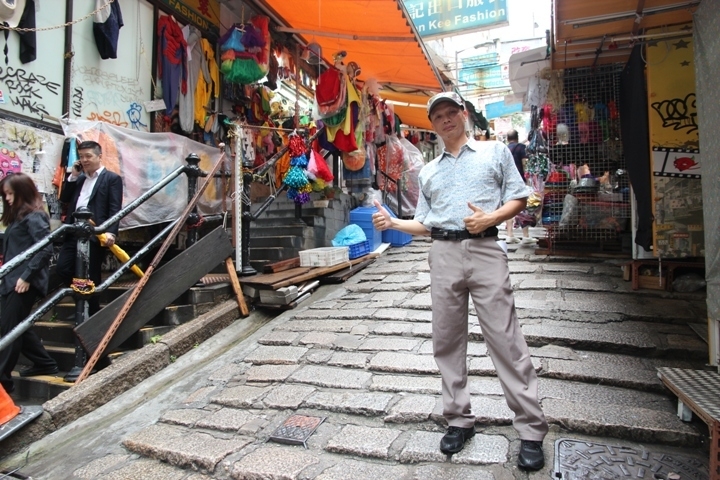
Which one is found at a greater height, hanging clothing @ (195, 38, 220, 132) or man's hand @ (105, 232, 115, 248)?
hanging clothing @ (195, 38, 220, 132)

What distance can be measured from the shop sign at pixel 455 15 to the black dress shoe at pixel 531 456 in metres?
9.24

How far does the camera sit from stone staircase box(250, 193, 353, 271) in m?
7.25

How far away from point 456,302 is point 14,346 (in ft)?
13.3

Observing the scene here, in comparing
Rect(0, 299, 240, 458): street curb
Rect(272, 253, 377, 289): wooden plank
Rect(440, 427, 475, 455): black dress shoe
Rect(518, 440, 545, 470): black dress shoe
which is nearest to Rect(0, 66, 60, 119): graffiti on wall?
→ Rect(0, 299, 240, 458): street curb

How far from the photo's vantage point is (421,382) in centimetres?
370

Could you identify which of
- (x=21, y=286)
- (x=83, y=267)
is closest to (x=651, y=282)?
(x=83, y=267)

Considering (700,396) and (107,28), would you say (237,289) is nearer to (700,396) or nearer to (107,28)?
(107,28)

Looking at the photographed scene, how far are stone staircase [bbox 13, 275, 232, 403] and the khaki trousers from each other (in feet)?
11.1

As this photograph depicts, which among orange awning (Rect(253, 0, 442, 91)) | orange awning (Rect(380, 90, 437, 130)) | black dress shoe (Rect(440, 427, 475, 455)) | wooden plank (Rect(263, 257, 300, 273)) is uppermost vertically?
orange awning (Rect(380, 90, 437, 130))

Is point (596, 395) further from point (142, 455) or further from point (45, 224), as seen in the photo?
point (45, 224)

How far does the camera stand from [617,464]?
2.50 meters

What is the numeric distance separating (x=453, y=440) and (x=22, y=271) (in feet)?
14.3

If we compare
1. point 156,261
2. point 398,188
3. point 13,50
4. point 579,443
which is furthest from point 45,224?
point 398,188

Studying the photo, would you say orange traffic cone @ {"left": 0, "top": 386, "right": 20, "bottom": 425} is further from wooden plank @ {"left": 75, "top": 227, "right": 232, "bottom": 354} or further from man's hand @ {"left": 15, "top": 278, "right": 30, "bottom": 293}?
man's hand @ {"left": 15, "top": 278, "right": 30, "bottom": 293}
